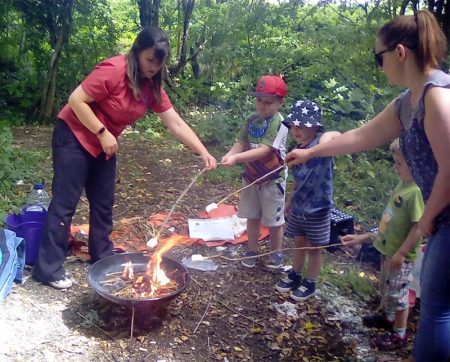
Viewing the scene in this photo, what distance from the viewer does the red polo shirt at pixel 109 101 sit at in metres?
3.52

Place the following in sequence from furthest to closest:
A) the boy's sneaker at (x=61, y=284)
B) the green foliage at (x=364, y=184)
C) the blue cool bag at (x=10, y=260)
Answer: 1. the green foliage at (x=364, y=184)
2. the boy's sneaker at (x=61, y=284)
3. the blue cool bag at (x=10, y=260)

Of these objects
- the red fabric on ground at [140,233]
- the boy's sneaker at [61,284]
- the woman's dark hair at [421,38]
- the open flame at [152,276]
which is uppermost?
the woman's dark hair at [421,38]

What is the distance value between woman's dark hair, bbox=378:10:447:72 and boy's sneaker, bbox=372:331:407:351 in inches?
80.2

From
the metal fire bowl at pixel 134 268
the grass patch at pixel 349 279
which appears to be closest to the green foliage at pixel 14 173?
the metal fire bowl at pixel 134 268

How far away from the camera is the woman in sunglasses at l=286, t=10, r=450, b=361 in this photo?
6.98 ft

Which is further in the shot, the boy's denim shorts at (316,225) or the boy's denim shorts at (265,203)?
the boy's denim shorts at (265,203)

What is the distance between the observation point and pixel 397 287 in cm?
341

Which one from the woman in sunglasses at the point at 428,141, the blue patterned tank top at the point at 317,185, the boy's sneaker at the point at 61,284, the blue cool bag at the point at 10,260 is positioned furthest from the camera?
the boy's sneaker at the point at 61,284

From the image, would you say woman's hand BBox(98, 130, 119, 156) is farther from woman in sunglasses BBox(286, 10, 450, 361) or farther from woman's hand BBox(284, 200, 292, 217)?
woman in sunglasses BBox(286, 10, 450, 361)

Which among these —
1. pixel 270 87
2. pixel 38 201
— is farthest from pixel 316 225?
pixel 38 201

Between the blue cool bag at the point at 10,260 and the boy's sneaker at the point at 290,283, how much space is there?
2.04m

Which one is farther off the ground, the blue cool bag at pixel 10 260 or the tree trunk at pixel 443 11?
the tree trunk at pixel 443 11

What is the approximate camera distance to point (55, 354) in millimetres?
3146

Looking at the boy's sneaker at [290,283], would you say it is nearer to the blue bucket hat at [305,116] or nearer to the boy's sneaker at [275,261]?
the boy's sneaker at [275,261]
